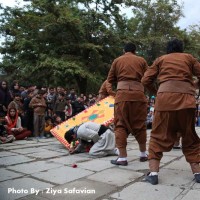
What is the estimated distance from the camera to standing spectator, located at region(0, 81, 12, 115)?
28.1 feet

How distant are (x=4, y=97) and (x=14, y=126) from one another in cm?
90

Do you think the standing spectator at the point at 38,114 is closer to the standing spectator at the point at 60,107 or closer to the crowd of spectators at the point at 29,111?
the crowd of spectators at the point at 29,111

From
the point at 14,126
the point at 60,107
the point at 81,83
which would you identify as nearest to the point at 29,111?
the point at 14,126

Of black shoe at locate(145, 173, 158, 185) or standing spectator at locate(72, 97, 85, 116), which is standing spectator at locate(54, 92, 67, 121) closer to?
standing spectator at locate(72, 97, 85, 116)

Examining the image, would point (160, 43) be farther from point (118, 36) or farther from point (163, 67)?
point (163, 67)

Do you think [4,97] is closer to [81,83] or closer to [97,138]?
[97,138]

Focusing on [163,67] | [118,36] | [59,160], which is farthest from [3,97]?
[118,36]

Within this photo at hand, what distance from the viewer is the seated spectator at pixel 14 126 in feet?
26.6

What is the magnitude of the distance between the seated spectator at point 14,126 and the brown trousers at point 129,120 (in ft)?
13.6

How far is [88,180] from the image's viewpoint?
3666 millimetres

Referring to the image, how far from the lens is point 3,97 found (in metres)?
8.62

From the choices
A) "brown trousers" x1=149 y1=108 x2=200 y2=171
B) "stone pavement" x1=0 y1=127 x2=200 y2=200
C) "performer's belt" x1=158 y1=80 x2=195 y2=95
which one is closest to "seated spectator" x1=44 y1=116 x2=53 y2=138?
"stone pavement" x1=0 y1=127 x2=200 y2=200

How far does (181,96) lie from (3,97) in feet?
20.0

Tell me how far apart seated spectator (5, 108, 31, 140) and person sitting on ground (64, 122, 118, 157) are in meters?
2.88
